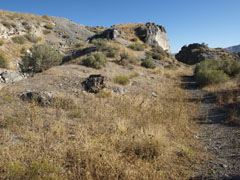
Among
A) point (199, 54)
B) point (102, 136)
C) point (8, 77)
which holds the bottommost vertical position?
point (102, 136)

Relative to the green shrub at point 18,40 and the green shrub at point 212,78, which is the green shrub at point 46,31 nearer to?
the green shrub at point 18,40

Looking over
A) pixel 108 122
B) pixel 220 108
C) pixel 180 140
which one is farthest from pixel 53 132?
pixel 220 108

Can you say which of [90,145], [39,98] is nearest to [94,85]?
[39,98]

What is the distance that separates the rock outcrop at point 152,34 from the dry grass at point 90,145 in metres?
24.8

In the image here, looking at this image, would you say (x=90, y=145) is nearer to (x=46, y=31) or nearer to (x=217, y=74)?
(x=217, y=74)

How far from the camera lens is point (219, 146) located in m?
3.43

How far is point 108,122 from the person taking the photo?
4.17 metres

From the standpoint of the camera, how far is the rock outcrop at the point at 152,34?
89.2ft

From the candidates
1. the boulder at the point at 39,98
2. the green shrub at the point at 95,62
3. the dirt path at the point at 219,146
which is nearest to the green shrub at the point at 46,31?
the green shrub at the point at 95,62

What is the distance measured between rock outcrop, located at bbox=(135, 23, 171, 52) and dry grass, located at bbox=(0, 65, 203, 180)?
977 inches

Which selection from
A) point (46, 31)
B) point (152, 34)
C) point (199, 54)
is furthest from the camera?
point (199, 54)

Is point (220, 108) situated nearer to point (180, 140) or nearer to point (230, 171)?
point (180, 140)

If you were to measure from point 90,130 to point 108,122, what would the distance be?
0.63m

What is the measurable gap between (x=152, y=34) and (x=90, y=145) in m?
28.9
